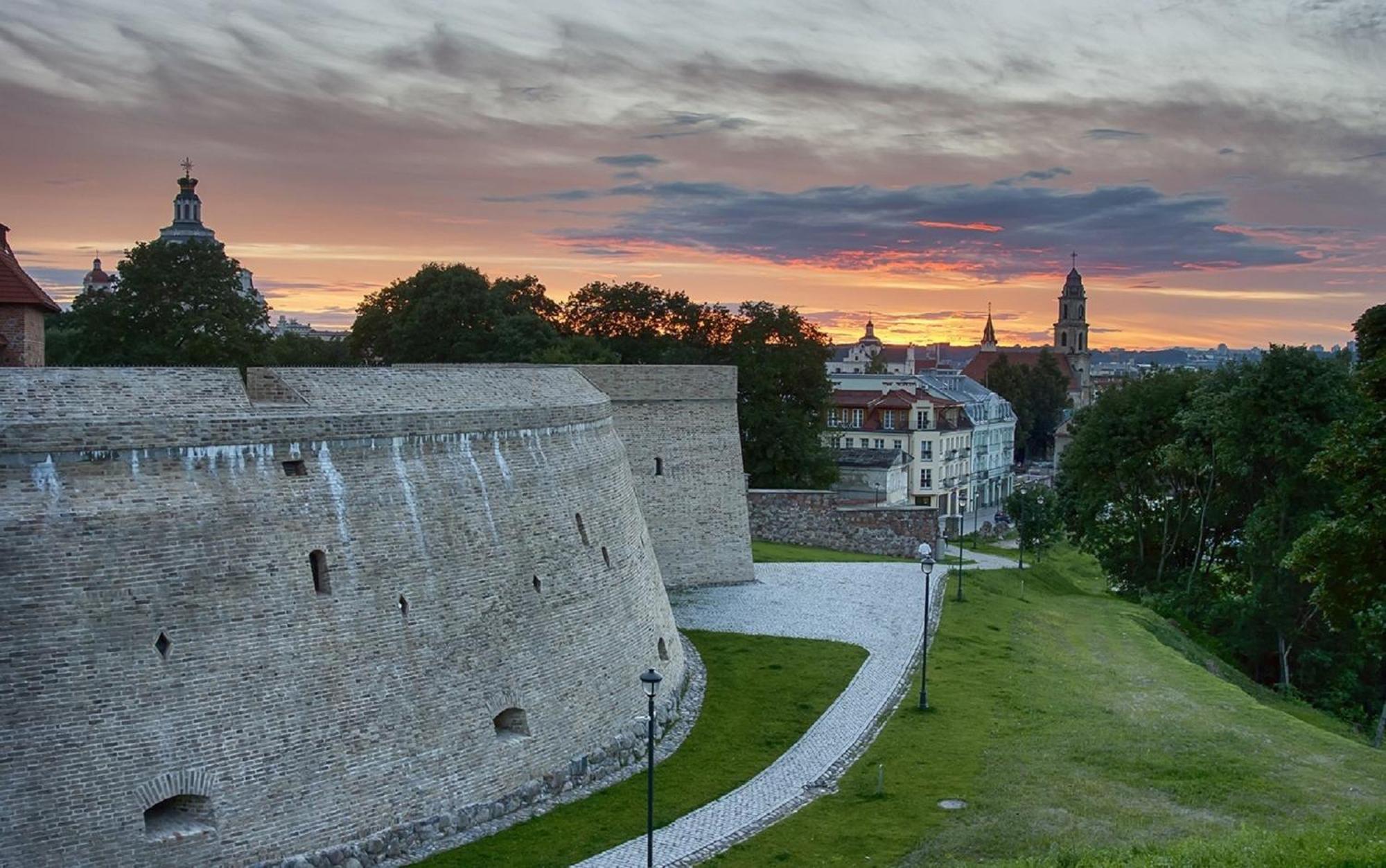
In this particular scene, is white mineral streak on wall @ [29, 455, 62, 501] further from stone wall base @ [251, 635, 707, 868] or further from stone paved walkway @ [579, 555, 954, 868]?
stone paved walkway @ [579, 555, 954, 868]

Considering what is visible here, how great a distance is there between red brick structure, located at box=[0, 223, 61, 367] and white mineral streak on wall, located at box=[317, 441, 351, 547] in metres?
8.17

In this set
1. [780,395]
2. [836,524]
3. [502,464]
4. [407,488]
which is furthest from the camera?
[780,395]

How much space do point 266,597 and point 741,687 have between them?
45.5ft

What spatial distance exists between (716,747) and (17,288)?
16.5 metres

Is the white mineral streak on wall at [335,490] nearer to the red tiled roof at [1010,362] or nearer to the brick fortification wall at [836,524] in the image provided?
the brick fortification wall at [836,524]

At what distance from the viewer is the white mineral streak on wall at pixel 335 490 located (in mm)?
19109

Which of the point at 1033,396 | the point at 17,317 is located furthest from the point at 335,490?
the point at 1033,396

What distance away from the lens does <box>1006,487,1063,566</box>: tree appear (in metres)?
54.5

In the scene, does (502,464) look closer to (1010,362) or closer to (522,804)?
(522,804)

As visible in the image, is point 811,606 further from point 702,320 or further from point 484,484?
point 702,320

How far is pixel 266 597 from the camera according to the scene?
58.2 feet

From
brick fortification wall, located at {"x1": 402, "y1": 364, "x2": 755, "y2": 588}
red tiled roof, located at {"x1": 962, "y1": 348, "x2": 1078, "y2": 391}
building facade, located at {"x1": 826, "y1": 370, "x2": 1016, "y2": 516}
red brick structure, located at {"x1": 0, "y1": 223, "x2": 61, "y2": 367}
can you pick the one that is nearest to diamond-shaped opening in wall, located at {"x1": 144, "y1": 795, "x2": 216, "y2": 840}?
red brick structure, located at {"x1": 0, "y1": 223, "x2": 61, "y2": 367}

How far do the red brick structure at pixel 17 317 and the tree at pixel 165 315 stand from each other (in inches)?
542

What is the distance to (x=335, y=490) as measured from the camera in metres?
19.2
